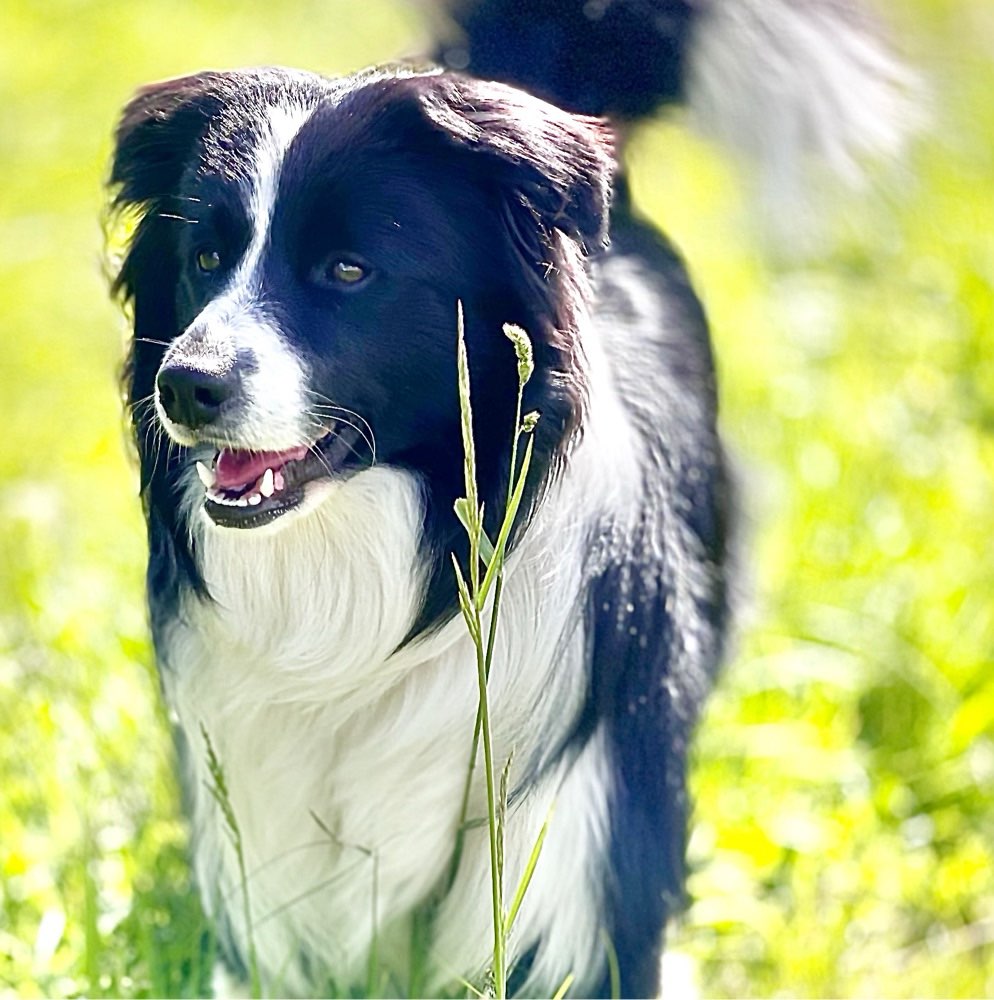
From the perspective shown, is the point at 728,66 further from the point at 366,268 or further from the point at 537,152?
the point at 366,268

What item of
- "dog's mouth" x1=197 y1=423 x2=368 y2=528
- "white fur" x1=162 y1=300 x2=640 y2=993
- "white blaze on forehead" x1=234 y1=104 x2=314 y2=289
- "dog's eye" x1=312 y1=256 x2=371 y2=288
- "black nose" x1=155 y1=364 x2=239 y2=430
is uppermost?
"white blaze on forehead" x1=234 y1=104 x2=314 y2=289

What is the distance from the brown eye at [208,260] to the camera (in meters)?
2.20

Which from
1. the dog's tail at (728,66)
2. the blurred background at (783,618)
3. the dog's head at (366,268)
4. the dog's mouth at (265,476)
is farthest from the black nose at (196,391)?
the dog's tail at (728,66)

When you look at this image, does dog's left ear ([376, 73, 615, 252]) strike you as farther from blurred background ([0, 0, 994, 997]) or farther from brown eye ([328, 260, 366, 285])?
blurred background ([0, 0, 994, 997])

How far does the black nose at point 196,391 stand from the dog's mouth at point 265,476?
116mm

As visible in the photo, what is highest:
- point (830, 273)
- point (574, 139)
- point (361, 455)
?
point (574, 139)

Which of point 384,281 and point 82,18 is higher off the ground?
point 384,281

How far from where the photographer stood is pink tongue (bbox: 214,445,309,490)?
2148 mm

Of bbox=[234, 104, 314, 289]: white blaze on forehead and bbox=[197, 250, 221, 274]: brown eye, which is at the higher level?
bbox=[234, 104, 314, 289]: white blaze on forehead

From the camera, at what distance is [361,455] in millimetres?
2234

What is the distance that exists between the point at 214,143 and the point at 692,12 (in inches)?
40.0

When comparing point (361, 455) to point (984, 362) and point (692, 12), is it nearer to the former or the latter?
point (692, 12)

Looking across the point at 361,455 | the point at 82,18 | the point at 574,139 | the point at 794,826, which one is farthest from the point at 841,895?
the point at 82,18

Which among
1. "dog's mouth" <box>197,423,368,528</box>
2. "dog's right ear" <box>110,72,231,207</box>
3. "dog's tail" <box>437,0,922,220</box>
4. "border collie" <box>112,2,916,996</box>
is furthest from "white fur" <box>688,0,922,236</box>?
"dog's mouth" <box>197,423,368,528</box>
